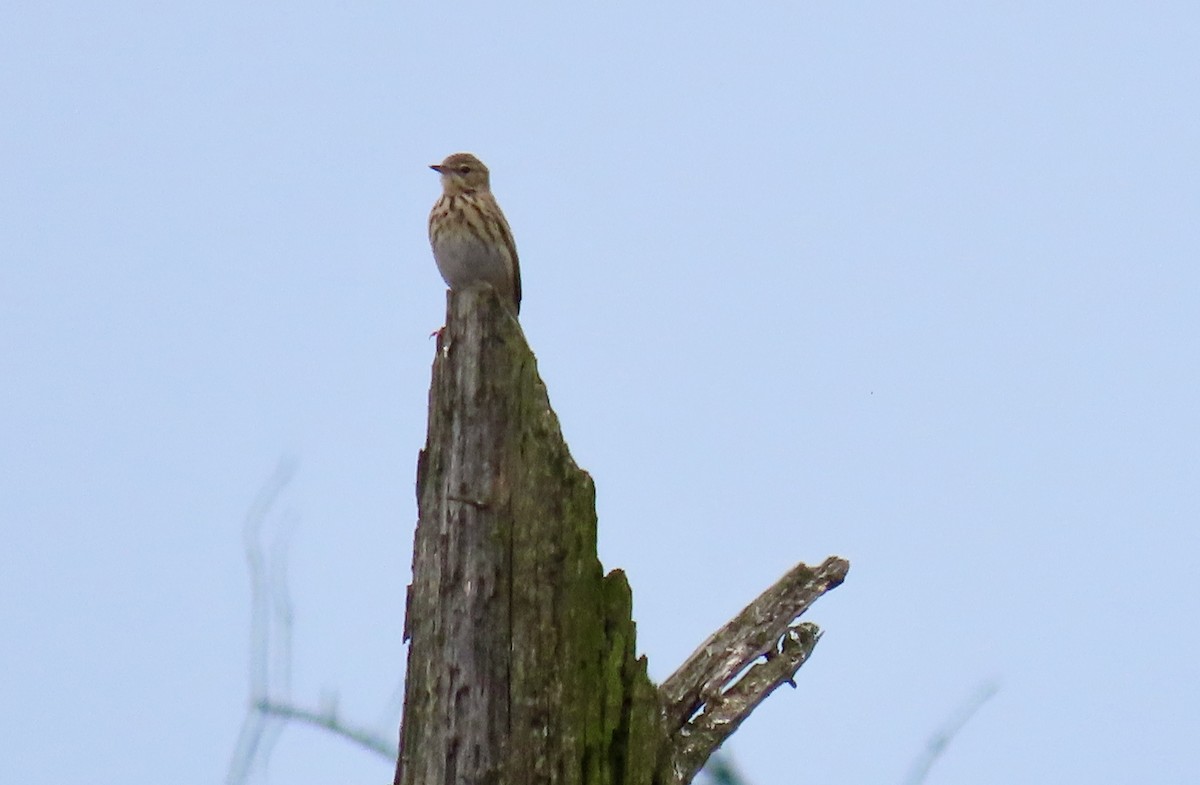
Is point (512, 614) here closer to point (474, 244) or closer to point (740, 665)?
point (740, 665)

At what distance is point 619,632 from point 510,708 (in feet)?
1.64

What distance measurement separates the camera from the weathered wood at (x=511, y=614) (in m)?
5.66

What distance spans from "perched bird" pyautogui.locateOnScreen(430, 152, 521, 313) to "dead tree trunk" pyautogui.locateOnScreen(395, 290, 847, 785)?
2.76 meters

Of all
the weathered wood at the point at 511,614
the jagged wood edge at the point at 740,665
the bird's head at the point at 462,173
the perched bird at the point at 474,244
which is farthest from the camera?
the bird's head at the point at 462,173

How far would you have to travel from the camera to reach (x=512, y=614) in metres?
5.76

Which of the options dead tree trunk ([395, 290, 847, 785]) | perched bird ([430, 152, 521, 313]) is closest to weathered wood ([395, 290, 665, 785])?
dead tree trunk ([395, 290, 847, 785])

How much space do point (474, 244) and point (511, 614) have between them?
3.58 m

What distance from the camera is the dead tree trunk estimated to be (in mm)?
5669

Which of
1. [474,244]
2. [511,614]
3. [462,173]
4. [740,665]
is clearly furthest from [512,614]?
[462,173]

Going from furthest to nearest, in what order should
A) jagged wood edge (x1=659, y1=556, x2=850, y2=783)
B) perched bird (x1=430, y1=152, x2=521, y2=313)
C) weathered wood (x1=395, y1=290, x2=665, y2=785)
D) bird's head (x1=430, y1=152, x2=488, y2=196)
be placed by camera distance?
1. bird's head (x1=430, y1=152, x2=488, y2=196)
2. perched bird (x1=430, y1=152, x2=521, y2=313)
3. jagged wood edge (x1=659, y1=556, x2=850, y2=783)
4. weathered wood (x1=395, y1=290, x2=665, y2=785)

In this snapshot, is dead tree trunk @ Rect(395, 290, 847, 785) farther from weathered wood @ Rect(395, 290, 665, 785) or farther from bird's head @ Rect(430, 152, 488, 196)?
bird's head @ Rect(430, 152, 488, 196)

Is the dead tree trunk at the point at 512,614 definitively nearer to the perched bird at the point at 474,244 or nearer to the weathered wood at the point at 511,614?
the weathered wood at the point at 511,614

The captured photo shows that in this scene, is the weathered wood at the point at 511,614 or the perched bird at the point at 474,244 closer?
the weathered wood at the point at 511,614

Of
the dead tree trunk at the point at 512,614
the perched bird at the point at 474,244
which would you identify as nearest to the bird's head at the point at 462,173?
the perched bird at the point at 474,244
